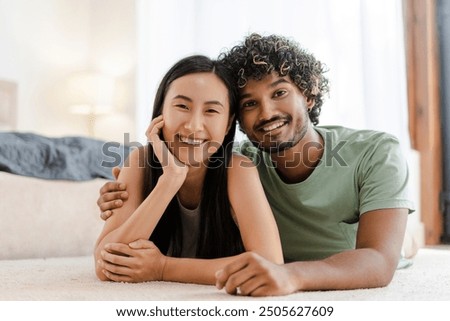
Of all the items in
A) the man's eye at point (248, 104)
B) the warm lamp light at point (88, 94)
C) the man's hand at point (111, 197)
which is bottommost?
the man's hand at point (111, 197)

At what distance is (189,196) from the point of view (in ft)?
4.45

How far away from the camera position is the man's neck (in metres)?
1.41

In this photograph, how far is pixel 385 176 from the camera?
4.02 ft

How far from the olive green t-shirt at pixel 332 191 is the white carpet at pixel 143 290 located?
0.62 ft

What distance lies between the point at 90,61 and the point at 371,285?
10.9ft

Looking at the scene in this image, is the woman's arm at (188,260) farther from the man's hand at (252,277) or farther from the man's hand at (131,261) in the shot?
the man's hand at (252,277)

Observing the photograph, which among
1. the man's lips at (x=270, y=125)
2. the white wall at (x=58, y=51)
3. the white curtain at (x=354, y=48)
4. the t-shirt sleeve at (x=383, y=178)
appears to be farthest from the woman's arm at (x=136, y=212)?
the white wall at (x=58, y=51)

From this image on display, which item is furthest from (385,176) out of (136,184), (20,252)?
(20,252)

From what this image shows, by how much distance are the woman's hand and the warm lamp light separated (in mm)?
2570

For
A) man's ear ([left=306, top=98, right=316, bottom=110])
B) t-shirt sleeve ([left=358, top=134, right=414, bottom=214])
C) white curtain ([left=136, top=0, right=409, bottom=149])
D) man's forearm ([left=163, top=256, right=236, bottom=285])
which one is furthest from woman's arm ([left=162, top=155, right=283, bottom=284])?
white curtain ([left=136, top=0, right=409, bottom=149])

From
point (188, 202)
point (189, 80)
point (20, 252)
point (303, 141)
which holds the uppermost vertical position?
point (189, 80)

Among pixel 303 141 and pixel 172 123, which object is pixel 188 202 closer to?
pixel 172 123

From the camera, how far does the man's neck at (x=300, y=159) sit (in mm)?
1406
